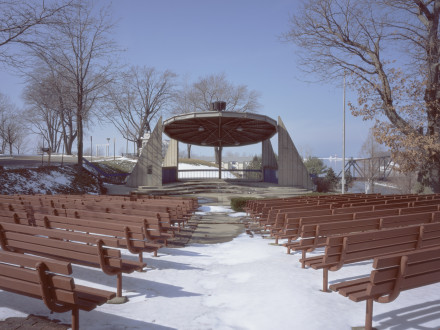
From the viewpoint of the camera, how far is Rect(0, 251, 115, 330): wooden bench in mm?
2670

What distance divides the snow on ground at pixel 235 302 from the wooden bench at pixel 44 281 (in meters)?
0.63

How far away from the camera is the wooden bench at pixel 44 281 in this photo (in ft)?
8.76

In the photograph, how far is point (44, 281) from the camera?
108 inches

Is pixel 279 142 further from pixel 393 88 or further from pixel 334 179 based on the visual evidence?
pixel 334 179

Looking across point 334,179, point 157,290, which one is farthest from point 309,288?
point 334,179

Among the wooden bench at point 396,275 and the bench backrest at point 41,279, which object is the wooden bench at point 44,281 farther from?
the wooden bench at point 396,275

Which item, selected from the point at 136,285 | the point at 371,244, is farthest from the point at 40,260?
the point at 371,244

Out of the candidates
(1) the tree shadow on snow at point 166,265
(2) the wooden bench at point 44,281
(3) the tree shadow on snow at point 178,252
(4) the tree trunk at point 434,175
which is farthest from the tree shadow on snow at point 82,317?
(4) the tree trunk at point 434,175

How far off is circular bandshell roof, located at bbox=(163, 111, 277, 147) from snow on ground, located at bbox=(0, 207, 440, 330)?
14.6 m

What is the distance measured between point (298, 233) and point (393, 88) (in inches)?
550

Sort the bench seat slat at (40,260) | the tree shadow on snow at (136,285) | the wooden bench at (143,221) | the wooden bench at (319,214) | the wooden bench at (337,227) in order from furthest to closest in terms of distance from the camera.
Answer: the wooden bench at (319,214) → the wooden bench at (143,221) → the wooden bench at (337,227) → the tree shadow on snow at (136,285) → the bench seat slat at (40,260)

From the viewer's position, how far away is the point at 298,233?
5695mm

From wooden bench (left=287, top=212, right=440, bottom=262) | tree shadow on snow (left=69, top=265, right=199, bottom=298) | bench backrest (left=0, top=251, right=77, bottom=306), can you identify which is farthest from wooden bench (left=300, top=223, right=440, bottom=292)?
bench backrest (left=0, top=251, right=77, bottom=306)

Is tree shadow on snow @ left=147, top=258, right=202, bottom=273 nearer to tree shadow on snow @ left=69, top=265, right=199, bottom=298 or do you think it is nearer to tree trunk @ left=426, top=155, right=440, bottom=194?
tree shadow on snow @ left=69, top=265, right=199, bottom=298
